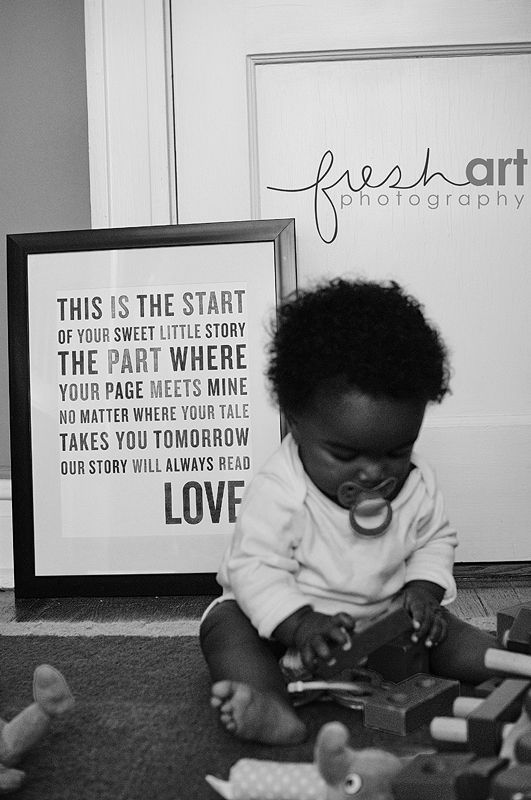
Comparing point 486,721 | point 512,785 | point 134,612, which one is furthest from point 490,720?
point 134,612

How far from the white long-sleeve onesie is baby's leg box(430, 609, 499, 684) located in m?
0.05

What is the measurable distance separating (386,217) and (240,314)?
30 centimetres

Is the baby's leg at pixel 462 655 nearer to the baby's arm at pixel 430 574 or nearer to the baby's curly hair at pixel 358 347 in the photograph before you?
the baby's arm at pixel 430 574

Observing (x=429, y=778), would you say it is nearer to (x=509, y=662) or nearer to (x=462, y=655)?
(x=509, y=662)

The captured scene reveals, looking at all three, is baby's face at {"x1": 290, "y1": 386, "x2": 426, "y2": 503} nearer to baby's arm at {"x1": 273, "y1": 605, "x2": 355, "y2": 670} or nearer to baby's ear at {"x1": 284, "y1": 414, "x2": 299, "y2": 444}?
baby's ear at {"x1": 284, "y1": 414, "x2": 299, "y2": 444}

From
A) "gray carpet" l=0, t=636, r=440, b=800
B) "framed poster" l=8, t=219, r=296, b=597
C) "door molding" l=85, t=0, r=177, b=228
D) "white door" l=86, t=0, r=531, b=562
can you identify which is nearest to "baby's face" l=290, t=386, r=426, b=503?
"gray carpet" l=0, t=636, r=440, b=800

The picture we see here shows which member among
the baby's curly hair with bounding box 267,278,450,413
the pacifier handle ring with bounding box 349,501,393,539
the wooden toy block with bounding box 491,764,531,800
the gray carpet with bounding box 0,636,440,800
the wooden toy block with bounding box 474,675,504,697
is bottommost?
the gray carpet with bounding box 0,636,440,800

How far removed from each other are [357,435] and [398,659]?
216mm

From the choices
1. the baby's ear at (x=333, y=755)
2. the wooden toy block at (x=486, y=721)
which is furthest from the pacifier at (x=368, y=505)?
the baby's ear at (x=333, y=755)

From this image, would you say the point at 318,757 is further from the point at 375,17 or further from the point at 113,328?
the point at 375,17

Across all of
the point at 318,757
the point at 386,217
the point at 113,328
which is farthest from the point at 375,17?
the point at 318,757

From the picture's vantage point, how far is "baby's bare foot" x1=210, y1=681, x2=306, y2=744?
718 mm

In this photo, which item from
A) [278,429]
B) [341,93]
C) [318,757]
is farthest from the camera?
[341,93]

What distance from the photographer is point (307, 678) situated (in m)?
0.86
